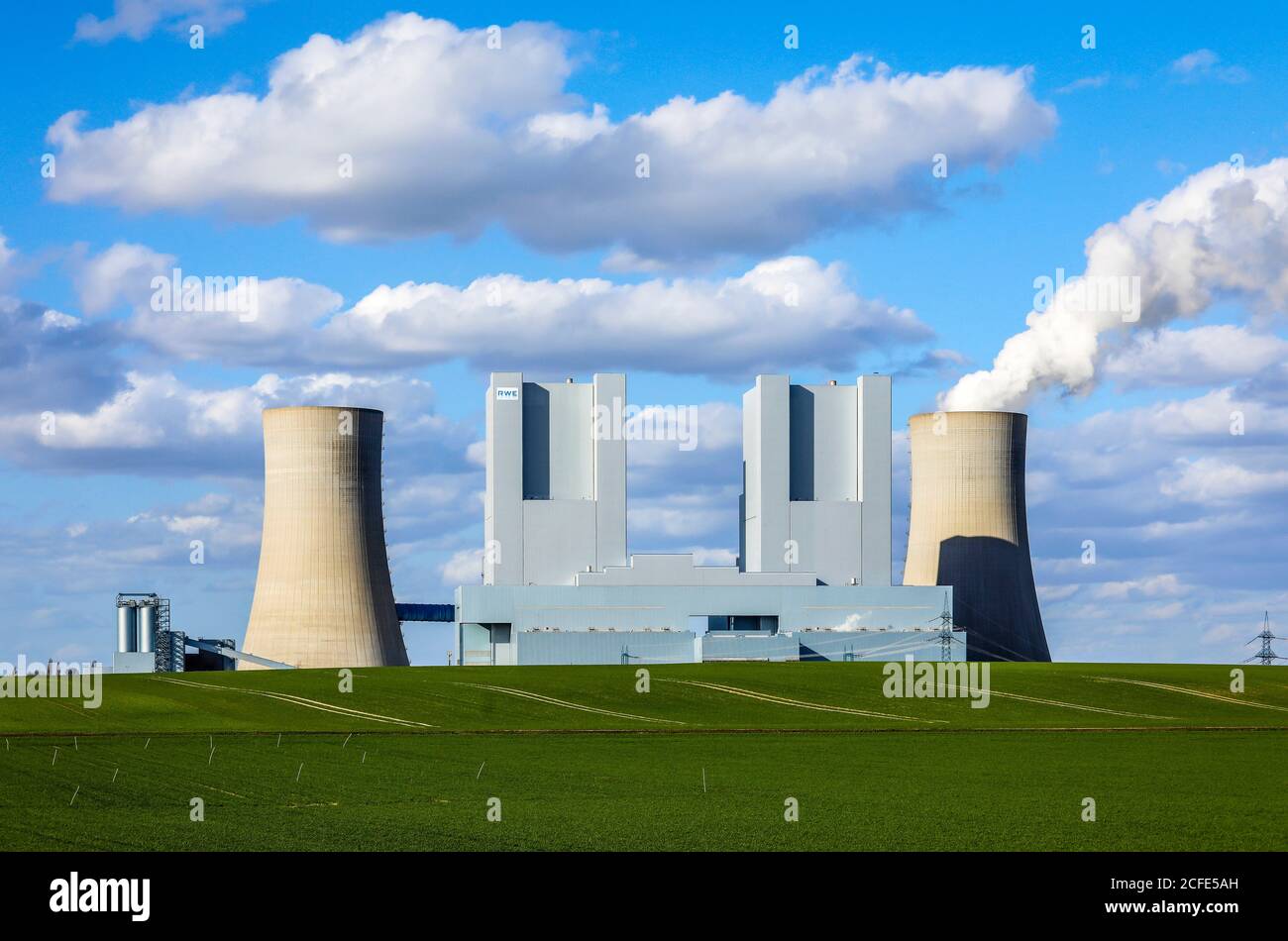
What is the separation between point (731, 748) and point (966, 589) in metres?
33.2

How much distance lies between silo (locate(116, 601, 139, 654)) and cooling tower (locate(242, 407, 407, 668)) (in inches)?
412

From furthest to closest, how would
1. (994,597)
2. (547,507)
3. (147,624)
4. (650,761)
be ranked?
(147,624) < (547,507) < (994,597) < (650,761)

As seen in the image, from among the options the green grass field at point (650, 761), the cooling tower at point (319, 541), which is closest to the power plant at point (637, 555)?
the cooling tower at point (319, 541)

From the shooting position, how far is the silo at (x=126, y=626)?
69250 mm

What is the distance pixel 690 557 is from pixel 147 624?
2292 centimetres

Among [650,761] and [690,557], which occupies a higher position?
[690,557]

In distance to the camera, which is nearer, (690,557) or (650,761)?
(650,761)

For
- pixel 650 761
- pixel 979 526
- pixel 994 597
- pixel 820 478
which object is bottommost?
pixel 650 761

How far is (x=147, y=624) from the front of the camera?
6938 cm

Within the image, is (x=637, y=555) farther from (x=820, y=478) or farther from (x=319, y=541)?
(x=319, y=541)

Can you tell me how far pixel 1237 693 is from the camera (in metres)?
53.3

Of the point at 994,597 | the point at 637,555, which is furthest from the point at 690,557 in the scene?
the point at 994,597
